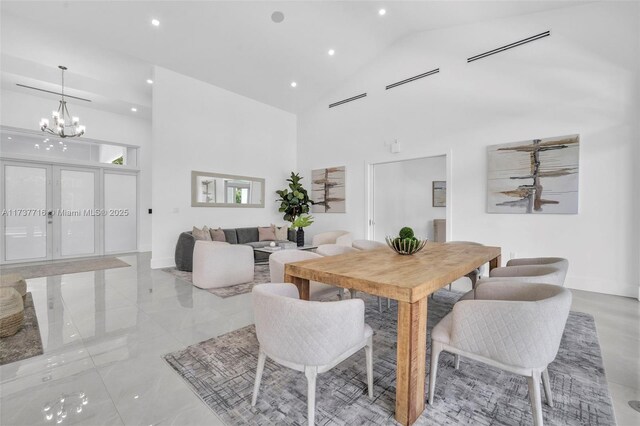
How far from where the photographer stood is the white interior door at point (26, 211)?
5.54 metres

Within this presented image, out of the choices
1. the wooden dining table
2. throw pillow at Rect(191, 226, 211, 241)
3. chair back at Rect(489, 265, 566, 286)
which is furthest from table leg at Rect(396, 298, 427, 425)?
throw pillow at Rect(191, 226, 211, 241)

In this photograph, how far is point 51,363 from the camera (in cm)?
198

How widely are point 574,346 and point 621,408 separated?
2.58 feet

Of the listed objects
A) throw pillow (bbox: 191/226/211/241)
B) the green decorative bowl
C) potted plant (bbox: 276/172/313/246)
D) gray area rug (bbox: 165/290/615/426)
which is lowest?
gray area rug (bbox: 165/290/615/426)

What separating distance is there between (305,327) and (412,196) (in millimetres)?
6215

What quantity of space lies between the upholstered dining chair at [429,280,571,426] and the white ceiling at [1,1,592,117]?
4703mm

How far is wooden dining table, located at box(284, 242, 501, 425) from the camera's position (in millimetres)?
1365

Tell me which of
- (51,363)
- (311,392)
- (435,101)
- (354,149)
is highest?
(435,101)

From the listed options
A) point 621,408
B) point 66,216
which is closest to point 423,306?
point 621,408

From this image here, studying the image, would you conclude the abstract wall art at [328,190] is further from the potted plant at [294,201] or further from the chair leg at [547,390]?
the chair leg at [547,390]

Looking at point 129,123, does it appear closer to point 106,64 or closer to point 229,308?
point 106,64

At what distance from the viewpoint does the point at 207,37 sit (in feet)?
15.4

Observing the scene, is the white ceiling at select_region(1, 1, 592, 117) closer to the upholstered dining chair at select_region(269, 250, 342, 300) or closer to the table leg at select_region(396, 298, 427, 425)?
the upholstered dining chair at select_region(269, 250, 342, 300)

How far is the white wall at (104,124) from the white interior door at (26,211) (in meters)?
0.96
